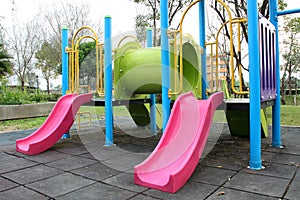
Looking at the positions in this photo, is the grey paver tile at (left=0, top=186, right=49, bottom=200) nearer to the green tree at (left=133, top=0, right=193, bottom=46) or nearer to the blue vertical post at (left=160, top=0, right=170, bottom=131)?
the blue vertical post at (left=160, top=0, right=170, bottom=131)

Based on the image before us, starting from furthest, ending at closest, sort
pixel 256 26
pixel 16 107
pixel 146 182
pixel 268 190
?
pixel 16 107 → pixel 256 26 → pixel 146 182 → pixel 268 190

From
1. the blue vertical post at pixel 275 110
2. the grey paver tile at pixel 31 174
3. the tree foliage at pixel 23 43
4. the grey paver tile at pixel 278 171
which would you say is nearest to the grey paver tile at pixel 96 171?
the grey paver tile at pixel 31 174

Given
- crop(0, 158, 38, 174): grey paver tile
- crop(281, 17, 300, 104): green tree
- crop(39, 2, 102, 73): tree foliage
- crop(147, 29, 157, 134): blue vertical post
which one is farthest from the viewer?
crop(39, 2, 102, 73): tree foliage

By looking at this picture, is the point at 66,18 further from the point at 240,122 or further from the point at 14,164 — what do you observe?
the point at 14,164

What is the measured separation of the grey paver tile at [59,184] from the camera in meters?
2.76

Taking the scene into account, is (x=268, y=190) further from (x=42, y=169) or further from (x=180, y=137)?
(x=42, y=169)

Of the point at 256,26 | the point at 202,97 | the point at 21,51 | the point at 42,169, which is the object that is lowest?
the point at 42,169

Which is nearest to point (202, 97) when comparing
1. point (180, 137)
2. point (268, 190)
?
point (180, 137)

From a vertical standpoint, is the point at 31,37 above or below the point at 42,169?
above

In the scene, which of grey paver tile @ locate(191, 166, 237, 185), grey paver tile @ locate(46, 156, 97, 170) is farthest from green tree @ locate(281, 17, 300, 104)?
grey paver tile @ locate(46, 156, 97, 170)

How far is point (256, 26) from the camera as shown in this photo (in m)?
3.45

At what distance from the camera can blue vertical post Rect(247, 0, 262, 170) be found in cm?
343

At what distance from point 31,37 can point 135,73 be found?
21.6m


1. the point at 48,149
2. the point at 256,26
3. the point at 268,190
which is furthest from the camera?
the point at 48,149
